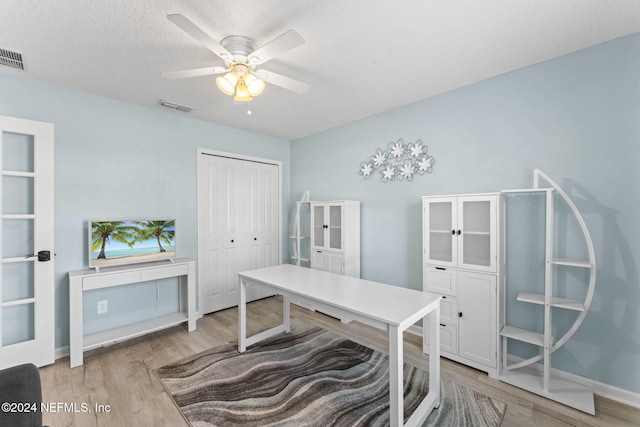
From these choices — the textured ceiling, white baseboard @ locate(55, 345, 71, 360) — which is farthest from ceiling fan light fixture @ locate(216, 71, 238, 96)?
white baseboard @ locate(55, 345, 71, 360)

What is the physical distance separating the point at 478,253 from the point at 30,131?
399cm

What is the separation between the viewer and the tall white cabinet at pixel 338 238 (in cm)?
345

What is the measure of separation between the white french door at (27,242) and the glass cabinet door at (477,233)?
365 cm

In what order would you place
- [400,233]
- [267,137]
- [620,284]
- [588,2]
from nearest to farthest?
[588,2]
[620,284]
[400,233]
[267,137]

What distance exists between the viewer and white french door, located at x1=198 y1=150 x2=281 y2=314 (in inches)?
144

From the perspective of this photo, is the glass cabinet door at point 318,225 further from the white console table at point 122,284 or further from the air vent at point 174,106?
the air vent at point 174,106

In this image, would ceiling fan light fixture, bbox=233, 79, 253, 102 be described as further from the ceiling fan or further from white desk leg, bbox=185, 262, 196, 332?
white desk leg, bbox=185, 262, 196, 332

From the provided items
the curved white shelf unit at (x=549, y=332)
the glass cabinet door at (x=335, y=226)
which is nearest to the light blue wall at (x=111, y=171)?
the glass cabinet door at (x=335, y=226)

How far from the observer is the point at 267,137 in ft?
14.3

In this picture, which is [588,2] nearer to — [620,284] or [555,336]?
[620,284]

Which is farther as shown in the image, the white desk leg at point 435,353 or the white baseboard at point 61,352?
the white baseboard at point 61,352

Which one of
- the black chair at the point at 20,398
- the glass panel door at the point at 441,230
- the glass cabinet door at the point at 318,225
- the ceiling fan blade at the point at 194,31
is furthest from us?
the glass cabinet door at the point at 318,225

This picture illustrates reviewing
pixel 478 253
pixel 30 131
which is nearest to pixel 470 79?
pixel 478 253

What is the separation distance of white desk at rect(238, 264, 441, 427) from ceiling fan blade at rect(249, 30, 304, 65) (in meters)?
1.60
